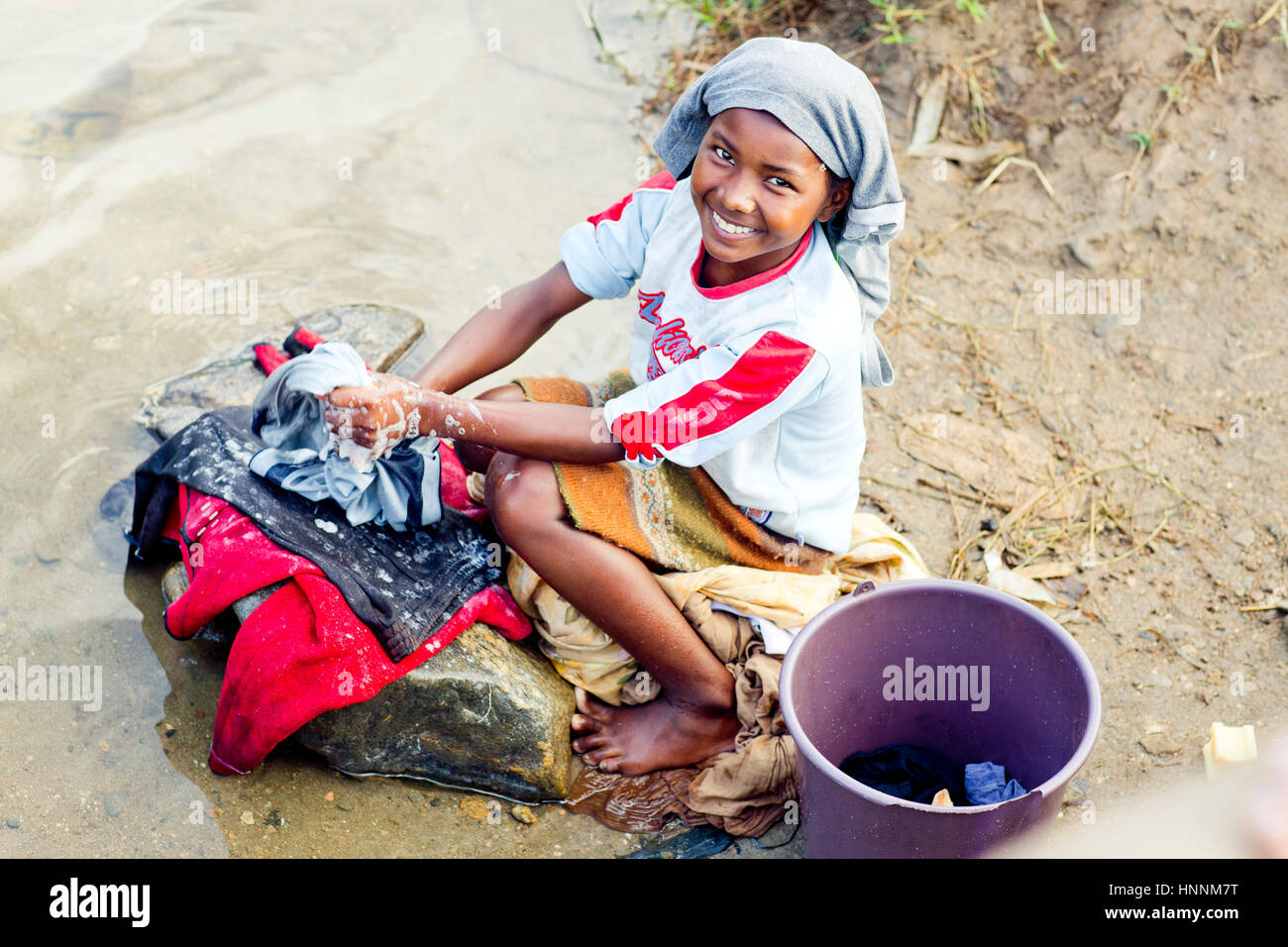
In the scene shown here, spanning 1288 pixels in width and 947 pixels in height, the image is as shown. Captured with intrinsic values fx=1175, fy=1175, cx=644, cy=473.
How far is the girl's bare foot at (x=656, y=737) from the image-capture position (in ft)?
8.07

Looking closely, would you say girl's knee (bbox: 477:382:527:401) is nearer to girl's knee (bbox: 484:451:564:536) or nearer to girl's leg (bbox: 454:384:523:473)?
girl's leg (bbox: 454:384:523:473)

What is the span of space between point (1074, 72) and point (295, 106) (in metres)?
2.69

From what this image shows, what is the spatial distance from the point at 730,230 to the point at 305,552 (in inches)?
40.8

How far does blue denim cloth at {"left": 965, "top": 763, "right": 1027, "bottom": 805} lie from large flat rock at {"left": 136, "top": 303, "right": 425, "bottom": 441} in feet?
6.09

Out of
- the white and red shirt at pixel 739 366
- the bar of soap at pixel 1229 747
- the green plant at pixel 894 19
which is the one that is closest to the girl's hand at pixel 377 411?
the white and red shirt at pixel 739 366

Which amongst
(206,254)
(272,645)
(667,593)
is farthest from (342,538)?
(206,254)

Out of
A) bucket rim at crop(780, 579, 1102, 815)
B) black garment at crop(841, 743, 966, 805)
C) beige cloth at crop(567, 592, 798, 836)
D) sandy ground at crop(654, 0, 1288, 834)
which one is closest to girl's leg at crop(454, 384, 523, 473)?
beige cloth at crop(567, 592, 798, 836)

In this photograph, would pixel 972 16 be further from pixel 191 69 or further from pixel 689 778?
pixel 689 778

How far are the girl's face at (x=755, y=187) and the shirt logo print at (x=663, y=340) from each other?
0.66 ft

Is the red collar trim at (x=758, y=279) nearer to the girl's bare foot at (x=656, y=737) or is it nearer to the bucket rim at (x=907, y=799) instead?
the bucket rim at (x=907, y=799)

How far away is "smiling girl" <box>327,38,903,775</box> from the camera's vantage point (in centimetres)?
197

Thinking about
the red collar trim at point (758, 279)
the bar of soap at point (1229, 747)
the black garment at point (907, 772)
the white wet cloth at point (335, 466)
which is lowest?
the black garment at point (907, 772)

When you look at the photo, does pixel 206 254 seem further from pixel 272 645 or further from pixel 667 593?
pixel 667 593
